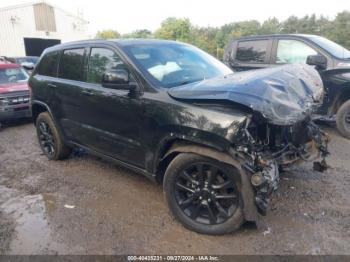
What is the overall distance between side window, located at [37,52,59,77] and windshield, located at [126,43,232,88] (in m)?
1.74

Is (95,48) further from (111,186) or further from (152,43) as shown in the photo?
(111,186)

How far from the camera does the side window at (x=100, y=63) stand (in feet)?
12.8

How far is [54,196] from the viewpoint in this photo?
4.22 m

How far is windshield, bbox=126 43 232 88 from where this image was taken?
3.66 meters

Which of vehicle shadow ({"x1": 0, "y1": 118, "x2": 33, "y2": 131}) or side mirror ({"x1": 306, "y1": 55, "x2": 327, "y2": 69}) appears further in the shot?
vehicle shadow ({"x1": 0, "y1": 118, "x2": 33, "y2": 131})

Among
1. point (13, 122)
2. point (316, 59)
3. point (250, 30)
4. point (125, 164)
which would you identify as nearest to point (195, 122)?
point (125, 164)

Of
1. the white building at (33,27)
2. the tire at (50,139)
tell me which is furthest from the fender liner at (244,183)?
the white building at (33,27)

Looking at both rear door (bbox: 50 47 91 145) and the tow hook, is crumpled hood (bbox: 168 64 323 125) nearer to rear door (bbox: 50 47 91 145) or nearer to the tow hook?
the tow hook

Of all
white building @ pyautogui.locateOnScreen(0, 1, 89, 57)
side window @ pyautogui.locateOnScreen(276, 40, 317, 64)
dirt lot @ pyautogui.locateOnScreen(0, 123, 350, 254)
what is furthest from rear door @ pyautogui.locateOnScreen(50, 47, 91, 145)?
white building @ pyautogui.locateOnScreen(0, 1, 89, 57)

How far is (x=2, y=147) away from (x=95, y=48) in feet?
12.0

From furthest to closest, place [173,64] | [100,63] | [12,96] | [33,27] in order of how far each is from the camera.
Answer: [33,27] → [12,96] → [100,63] → [173,64]

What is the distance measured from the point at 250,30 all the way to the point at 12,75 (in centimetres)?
4188

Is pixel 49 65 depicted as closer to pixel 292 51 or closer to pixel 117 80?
pixel 117 80

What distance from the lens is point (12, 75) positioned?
9.20 m
